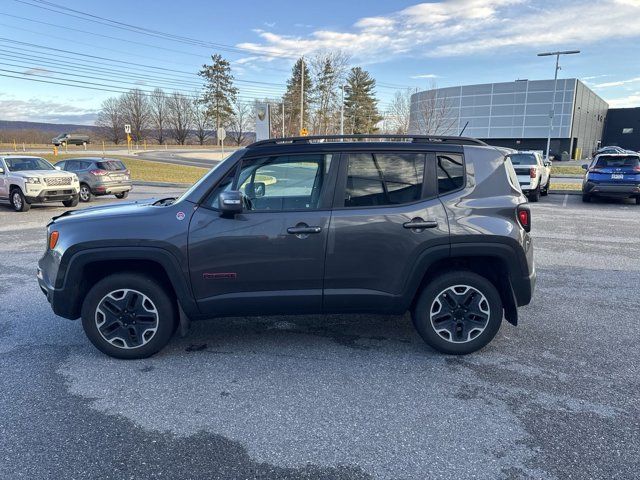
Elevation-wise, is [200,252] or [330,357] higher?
[200,252]

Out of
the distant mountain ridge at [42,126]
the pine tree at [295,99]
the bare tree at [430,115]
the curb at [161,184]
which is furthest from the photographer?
the distant mountain ridge at [42,126]

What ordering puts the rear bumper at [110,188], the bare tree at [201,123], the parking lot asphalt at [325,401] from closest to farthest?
the parking lot asphalt at [325,401], the rear bumper at [110,188], the bare tree at [201,123]

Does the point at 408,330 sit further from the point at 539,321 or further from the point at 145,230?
the point at 145,230

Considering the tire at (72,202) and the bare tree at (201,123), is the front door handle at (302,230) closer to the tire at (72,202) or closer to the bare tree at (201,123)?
the tire at (72,202)

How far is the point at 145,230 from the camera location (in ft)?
11.8

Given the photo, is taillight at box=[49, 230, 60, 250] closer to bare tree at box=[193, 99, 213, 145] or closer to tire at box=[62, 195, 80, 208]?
tire at box=[62, 195, 80, 208]

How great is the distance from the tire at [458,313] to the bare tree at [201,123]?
8558cm

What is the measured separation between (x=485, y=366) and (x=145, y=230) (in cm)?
306

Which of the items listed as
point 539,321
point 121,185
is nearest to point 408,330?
point 539,321

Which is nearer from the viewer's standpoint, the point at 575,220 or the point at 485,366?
the point at 485,366

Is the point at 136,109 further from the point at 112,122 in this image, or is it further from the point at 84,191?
the point at 84,191

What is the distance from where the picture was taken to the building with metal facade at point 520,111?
55.5 metres

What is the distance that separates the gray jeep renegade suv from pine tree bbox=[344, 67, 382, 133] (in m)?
68.6

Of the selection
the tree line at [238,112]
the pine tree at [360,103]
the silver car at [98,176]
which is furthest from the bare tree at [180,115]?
the silver car at [98,176]
